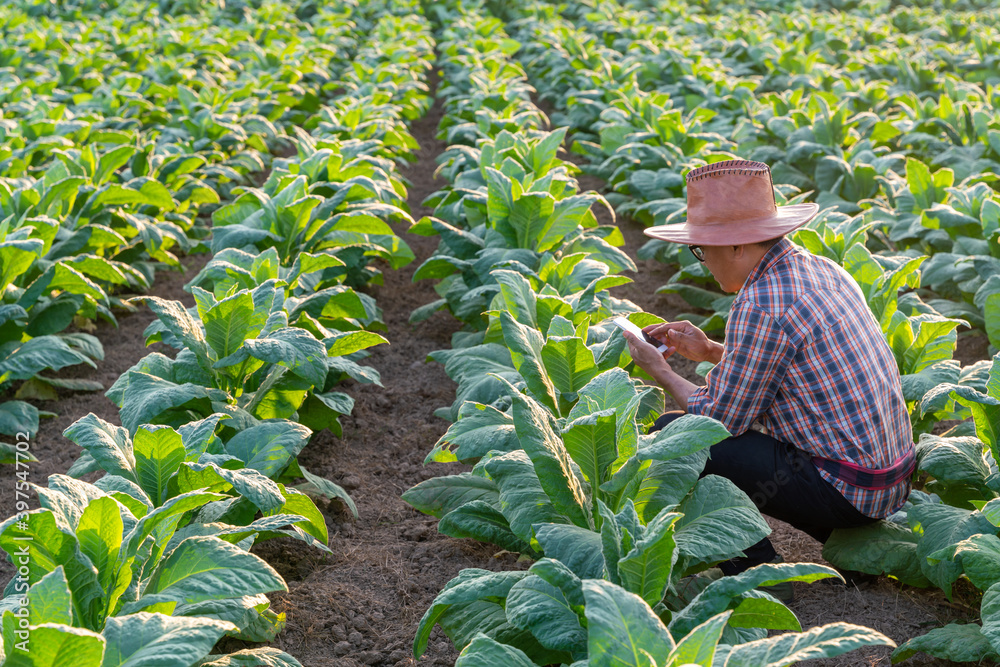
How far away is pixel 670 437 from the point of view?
84.9 inches

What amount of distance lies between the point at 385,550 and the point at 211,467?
1010mm

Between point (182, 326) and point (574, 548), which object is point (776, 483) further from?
point (182, 326)

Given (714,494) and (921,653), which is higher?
(714,494)

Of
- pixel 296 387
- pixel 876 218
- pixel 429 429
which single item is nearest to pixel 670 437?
pixel 296 387

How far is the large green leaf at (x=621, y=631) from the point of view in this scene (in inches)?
60.3

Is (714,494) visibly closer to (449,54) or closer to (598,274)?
(598,274)

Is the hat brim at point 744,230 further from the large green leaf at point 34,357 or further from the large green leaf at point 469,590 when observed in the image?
the large green leaf at point 34,357

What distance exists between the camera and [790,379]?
255 cm

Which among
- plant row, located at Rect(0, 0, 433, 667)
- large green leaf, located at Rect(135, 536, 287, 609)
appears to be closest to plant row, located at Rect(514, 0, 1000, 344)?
plant row, located at Rect(0, 0, 433, 667)

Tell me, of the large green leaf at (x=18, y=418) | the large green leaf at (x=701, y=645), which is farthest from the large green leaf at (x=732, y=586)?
the large green leaf at (x=18, y=418)

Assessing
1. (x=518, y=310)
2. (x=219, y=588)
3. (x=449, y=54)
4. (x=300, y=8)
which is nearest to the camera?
(x=219, y=588)

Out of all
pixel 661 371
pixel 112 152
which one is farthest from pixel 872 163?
pixel 112 152

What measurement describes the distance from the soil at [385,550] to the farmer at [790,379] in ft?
1.00

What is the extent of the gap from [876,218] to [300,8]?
48.4ft
